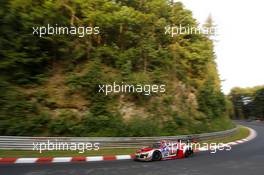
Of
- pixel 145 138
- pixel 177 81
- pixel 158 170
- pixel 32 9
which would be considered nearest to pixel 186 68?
pixel 177 81

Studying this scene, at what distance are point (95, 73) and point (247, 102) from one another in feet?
235

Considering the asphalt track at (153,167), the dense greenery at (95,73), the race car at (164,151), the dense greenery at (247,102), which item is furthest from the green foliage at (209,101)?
the dense greenery at (247,102)

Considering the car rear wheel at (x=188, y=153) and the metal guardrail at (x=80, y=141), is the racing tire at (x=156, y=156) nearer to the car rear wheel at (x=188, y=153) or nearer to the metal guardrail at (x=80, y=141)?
the car rear wheel at (x=188, y=153)

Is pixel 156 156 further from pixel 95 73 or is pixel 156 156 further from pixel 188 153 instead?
pixel 95 73

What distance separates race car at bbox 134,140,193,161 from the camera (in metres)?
15.0

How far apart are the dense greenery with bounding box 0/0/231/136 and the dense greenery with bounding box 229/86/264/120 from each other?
158 ft

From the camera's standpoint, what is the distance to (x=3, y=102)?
19.1m

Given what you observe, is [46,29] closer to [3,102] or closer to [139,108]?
[3,102]

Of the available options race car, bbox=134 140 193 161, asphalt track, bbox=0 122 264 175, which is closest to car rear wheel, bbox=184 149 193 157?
race car, bbox=134 140 193 161

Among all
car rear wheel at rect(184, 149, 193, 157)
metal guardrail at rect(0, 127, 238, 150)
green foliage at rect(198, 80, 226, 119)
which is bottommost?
car rear wheel at rect(184, 149, 193, 157)

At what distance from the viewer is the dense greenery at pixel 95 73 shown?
19844mm

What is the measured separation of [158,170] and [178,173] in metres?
0.91

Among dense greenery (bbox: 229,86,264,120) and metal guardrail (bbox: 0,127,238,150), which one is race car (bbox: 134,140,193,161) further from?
dense greenery (bbox: 229,86,264,120)

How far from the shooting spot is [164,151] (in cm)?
1568
